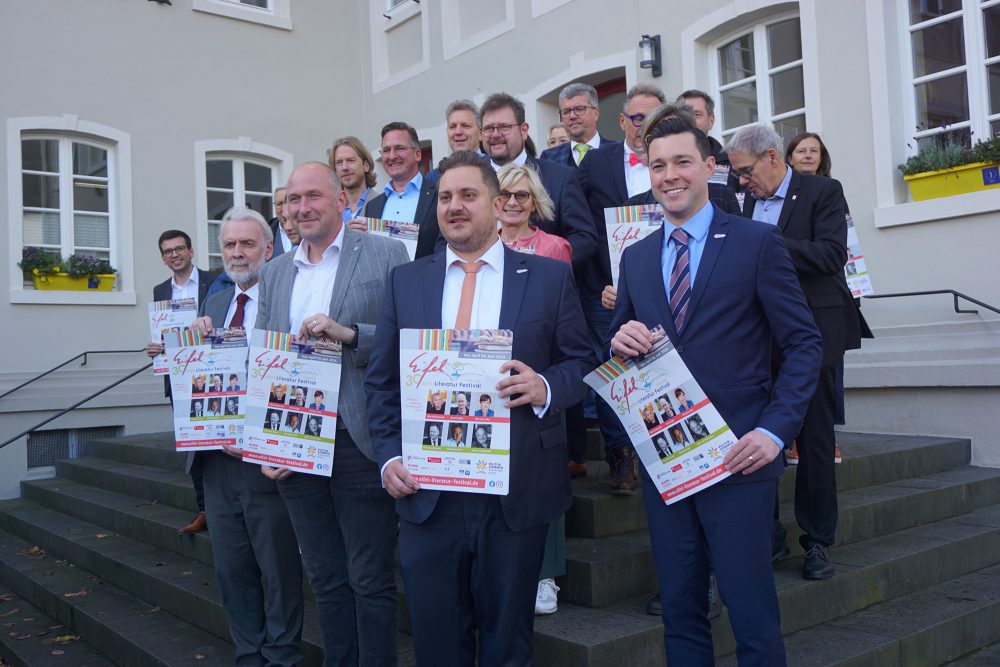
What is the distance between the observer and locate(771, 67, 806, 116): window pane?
8492mm

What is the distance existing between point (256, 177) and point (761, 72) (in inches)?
299

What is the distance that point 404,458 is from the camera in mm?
2943

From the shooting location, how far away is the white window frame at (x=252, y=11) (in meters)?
12.4

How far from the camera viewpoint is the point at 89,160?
11.6m

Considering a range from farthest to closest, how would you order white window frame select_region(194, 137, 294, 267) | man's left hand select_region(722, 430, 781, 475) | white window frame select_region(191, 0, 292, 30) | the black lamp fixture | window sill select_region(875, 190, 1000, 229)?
white window frame select_region(191, 0, 292, 30) → white window frame select_region(194, 137, 294, 267) → the black lamp fixture → window sill select_region(875, 190, 1000, 229) → man's left hand select_region(722, 430, 781, 475)

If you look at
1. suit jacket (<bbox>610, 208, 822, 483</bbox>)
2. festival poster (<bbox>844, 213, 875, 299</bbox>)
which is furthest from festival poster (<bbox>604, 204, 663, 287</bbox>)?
festival poster (<bbox>844, 213, 875, 299</bbox>)

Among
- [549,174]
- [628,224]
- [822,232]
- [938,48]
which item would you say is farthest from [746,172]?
[938,48]

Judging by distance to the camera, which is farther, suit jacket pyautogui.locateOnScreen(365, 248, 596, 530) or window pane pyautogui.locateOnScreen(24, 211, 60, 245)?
window pane pyautogui.locateOnScreen(24, 211, 60, 245)

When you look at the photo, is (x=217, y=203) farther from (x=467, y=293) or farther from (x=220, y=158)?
(x=467, y=293)

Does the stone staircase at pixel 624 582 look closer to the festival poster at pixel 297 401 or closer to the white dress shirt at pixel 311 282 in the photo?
the festival poster at pixel 297 401

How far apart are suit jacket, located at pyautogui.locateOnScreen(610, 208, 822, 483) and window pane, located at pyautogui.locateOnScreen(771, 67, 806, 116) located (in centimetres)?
613

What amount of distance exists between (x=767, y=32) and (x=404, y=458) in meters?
7.33

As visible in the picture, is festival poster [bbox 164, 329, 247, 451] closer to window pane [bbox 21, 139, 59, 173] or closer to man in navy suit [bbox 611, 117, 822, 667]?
man in navy suit [bbox 611, 117, 822, 667]

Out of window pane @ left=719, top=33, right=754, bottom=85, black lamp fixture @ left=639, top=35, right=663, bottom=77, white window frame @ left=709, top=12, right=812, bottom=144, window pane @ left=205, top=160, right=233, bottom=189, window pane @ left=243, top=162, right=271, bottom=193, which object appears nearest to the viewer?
white window frame @ left=709, top=12, right=812, bottom=144
